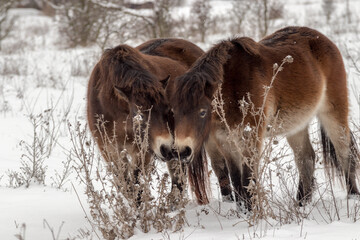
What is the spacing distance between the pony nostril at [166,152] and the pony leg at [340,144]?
2.01 metres

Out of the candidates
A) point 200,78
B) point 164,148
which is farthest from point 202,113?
point 164,148

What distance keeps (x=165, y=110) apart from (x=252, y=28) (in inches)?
460

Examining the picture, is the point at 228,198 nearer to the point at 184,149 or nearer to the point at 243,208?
the point at 243,208

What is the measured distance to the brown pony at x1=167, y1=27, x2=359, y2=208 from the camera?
3.36m

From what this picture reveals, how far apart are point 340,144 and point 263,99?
56.3 inches

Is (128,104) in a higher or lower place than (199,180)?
higher

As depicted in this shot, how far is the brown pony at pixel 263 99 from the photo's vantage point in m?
3.36

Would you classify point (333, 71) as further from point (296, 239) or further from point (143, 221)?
point (143, 221)

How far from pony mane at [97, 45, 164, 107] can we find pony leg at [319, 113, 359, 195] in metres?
2.02

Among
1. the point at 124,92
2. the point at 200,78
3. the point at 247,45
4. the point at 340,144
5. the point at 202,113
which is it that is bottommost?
the point at 340,144

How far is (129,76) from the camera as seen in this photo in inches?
137

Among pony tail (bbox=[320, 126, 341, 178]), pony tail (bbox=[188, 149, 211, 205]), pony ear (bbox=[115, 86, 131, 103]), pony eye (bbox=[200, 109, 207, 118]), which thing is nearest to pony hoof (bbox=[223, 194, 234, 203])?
pony tail (bbox=[188, 149, 211, 205])

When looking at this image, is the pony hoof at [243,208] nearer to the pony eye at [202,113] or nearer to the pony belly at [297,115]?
the pony belly at [297,115]

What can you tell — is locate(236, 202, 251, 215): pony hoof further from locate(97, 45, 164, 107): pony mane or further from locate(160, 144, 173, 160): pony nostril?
locate(97, 45, 164, 107): pony mane
